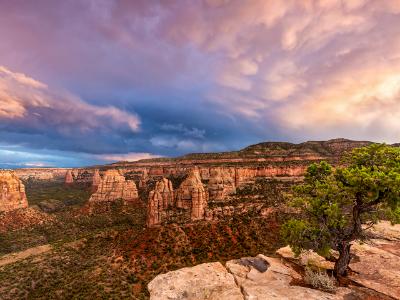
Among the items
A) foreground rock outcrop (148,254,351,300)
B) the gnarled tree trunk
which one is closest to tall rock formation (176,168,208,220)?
foreground rock outcrop (148,254,351,300)

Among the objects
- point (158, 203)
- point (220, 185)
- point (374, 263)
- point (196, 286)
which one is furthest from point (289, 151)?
point (196, 286)

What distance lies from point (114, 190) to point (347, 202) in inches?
6055

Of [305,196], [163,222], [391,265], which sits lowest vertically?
[163,222]

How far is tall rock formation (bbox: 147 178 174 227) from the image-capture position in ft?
279

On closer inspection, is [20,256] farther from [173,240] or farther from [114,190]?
[114,190]

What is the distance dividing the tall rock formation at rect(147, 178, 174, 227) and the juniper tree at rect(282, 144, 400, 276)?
219 ft

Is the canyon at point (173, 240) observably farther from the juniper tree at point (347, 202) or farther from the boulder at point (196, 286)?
the juniper tree at point (347, 202)

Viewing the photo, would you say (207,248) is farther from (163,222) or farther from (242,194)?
(242,194)

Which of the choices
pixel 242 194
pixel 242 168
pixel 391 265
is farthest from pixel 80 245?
pixel 242 168

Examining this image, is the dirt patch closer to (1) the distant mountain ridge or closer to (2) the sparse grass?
(2) the sparse grass

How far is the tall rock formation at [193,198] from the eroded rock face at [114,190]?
7784cm

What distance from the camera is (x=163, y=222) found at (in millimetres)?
83438

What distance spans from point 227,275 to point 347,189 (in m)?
10.2

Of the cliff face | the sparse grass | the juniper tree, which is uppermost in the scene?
the juniper tree
